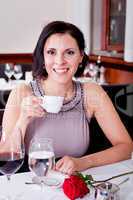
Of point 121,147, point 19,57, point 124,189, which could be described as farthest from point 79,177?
point 19,57

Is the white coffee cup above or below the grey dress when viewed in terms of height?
above

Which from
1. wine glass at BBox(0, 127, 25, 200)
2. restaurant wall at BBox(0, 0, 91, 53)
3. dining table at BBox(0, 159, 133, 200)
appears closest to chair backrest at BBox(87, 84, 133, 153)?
dining table at BBox(0, 159, 133, 200)

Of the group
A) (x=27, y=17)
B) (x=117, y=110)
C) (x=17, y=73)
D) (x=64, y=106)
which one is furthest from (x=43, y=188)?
(x=27, y=17)

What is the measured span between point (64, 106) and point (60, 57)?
0.70 feet

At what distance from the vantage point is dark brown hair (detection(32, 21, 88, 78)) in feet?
5.05

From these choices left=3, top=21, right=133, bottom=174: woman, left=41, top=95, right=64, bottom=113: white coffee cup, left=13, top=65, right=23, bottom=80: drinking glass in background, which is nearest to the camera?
left=41, top=95, right=64, bottom=113: white coffee cup

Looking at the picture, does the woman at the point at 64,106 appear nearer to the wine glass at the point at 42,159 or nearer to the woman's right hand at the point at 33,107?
the woman's right hand at the point at 33,107

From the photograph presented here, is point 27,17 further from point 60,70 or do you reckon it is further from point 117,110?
point 60,70

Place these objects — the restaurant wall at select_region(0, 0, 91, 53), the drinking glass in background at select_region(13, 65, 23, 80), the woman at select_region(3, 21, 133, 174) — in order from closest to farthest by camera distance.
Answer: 1. the woman at select_region(3, 21, 133, 174)
2. the drinking glass in background at select_region(13, 65, 23, 80)
3. the restaurant wall at select_region(0, 0, 91, 53)

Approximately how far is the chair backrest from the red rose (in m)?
0.72

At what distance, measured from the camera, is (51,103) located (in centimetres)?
133

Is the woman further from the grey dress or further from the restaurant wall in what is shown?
the restaurant wall

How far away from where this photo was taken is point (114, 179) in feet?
3.89

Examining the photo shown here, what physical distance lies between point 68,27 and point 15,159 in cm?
70
